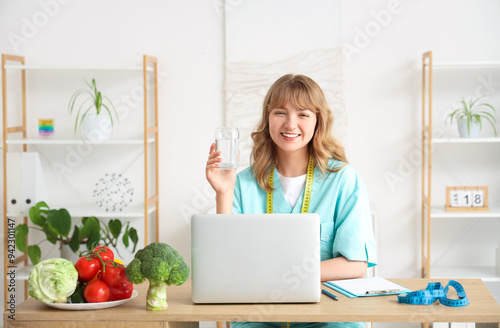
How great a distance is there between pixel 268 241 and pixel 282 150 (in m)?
0.70

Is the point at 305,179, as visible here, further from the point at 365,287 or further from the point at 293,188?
the point at 365,287

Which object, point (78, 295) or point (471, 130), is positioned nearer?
point (78, 295)

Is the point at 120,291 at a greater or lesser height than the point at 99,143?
lesser

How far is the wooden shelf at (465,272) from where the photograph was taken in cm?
333

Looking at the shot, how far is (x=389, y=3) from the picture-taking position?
3543mm

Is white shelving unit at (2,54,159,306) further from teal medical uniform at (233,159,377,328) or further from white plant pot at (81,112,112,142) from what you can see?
teal medical uniform at (233,159,377,328)

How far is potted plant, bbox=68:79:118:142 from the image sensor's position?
341 cm

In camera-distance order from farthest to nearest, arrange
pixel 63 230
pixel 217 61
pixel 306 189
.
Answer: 1. pixel 217 61
2. pixel 63 230
3. pixel 306 189

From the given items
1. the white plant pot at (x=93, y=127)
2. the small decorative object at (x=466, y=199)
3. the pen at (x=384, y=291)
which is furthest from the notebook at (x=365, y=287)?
the white plant pot at (x=93, y=127)

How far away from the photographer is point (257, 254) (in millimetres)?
1505

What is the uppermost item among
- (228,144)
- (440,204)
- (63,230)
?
(228,144)

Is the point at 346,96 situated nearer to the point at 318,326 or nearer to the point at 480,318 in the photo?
the point at 318,326

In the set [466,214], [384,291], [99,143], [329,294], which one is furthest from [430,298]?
[99,143]

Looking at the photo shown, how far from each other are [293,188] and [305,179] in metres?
0.05
